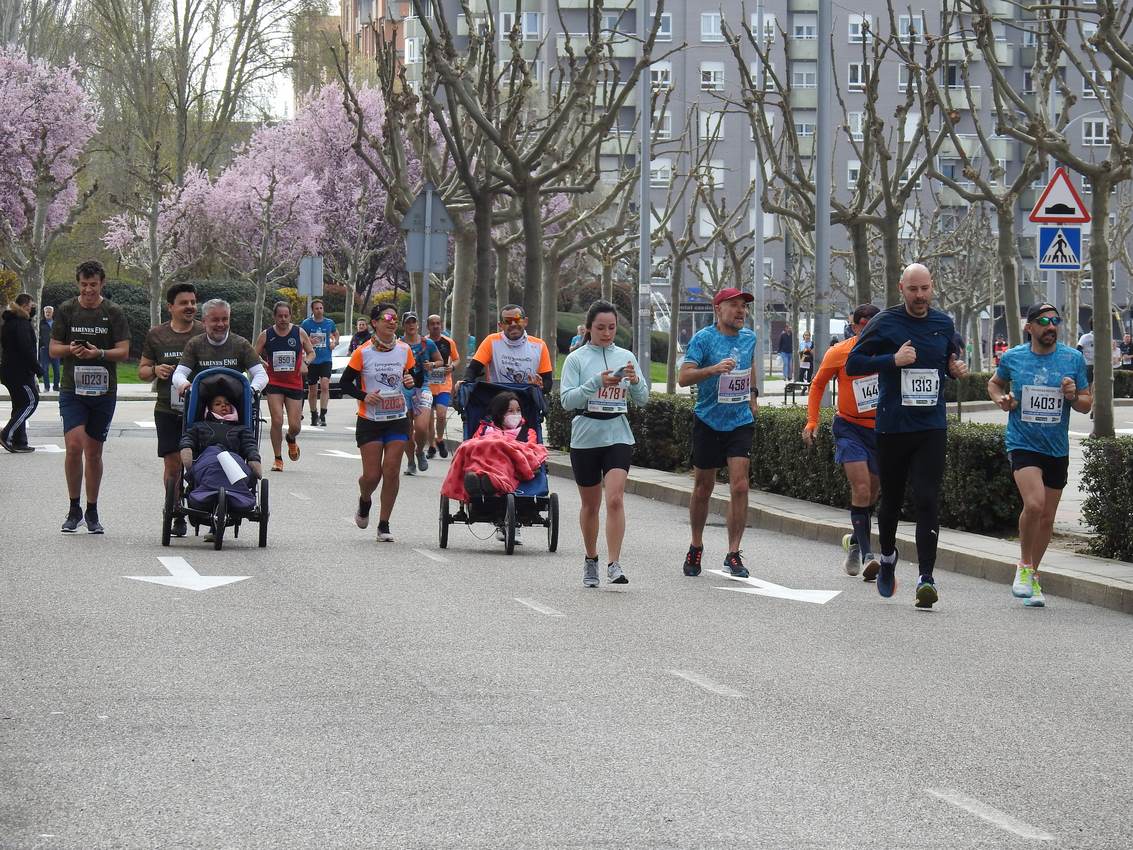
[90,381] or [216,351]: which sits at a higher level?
[216,351]

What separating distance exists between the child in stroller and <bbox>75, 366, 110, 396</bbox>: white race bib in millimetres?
836

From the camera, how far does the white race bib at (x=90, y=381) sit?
14.3m

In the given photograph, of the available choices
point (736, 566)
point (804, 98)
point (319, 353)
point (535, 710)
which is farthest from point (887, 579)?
point (804, 98)

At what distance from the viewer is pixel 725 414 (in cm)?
1298

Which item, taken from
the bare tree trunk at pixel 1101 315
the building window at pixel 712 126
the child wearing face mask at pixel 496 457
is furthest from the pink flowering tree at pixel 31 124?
the child wearing face mask at pixel 496 457

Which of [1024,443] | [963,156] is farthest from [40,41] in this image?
[1024,443]

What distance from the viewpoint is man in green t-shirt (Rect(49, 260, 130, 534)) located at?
14.3 metres

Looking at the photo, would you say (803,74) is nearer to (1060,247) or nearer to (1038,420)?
(1060,247)

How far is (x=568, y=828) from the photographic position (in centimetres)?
575

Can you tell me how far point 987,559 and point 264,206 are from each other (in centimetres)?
6038

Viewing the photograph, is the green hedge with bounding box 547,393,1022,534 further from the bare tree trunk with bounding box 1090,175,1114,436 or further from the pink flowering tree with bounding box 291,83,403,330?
the pink flowering tree with bounding box 291,83,403,330

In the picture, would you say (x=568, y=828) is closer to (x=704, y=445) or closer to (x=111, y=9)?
(x=704, y=445)

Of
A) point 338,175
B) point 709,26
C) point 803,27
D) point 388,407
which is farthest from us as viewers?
point 803,27

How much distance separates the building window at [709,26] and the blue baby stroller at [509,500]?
82.2 metres
